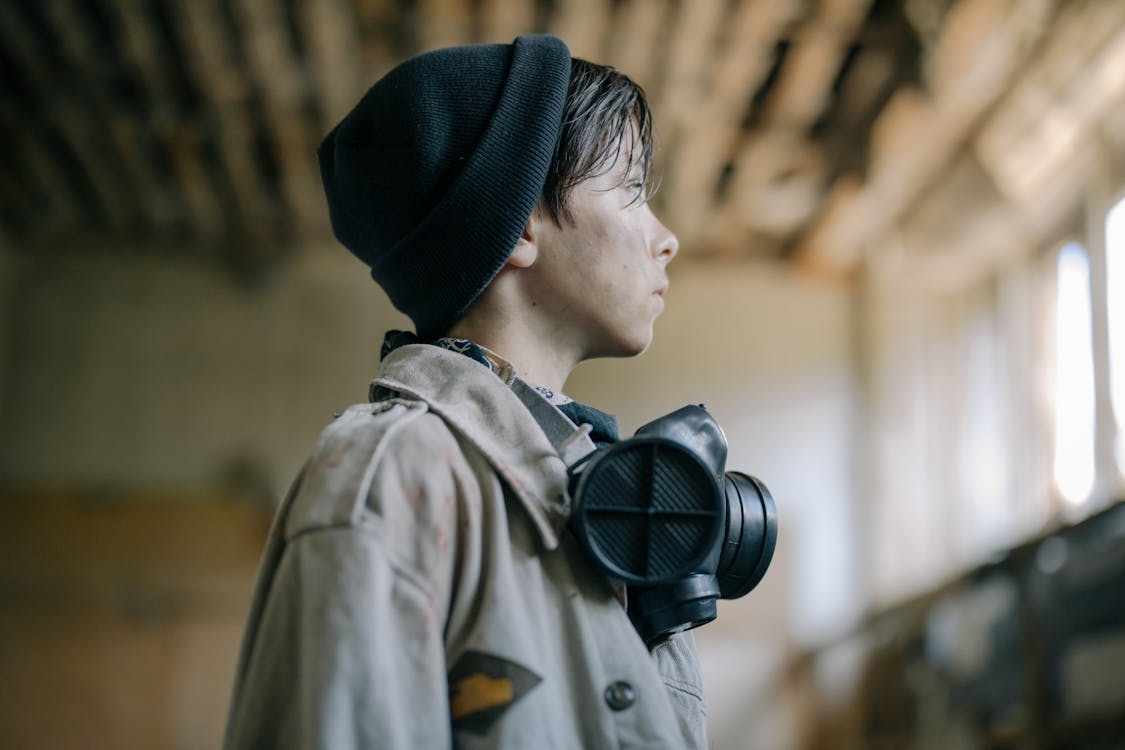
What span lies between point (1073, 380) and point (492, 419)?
16.0 ft

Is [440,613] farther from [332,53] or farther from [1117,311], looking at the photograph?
[332,53]

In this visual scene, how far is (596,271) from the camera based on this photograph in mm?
1370

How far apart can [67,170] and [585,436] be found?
6.38 m

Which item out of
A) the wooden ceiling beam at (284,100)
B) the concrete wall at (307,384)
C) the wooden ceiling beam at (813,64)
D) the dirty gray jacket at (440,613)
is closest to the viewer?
the dirty gray jacket at (440,613)

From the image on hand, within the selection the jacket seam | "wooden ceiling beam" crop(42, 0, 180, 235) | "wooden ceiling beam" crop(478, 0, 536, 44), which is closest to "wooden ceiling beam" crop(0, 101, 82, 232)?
"wooden ceiling beam" crop(42, 0, 180, 235)

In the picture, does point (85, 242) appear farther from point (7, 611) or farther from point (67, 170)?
point (7, 611)

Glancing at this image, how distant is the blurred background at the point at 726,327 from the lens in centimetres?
534

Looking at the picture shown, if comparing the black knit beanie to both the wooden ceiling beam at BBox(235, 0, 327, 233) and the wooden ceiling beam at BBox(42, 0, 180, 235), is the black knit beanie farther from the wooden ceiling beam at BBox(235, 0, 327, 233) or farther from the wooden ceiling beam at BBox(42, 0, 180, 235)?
the wooden ceiling beam at BBox(42, 0, 180, 235)

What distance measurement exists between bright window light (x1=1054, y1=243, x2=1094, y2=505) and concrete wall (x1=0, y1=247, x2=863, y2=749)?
1940 mm

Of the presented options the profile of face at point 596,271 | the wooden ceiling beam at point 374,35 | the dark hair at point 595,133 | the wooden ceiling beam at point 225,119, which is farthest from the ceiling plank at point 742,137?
the profile of face at point 596,271

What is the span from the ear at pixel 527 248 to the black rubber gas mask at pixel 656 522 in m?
0.28

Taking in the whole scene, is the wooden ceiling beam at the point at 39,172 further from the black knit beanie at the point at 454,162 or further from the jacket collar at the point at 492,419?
the jacket collar at the point at 492,419

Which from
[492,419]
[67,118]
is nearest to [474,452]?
[492,419]

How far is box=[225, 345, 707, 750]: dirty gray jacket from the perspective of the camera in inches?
39.4
